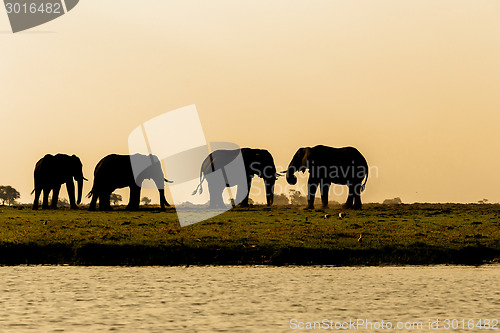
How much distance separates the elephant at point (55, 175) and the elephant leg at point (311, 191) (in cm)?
1243

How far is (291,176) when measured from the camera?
45.2 m

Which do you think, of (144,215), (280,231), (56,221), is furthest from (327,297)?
(144,215)

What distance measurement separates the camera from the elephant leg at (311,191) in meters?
41.7

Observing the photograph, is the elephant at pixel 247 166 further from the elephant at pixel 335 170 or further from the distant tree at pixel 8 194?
the distant tree at pixel 8 194

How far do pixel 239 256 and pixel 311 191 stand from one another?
19072mm

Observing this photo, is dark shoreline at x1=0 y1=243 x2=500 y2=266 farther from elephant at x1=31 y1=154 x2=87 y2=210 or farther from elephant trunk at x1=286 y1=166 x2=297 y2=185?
elephant trunk at x1=286 y1=166 x2=297 y2=185

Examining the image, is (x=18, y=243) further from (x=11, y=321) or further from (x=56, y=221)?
(x=11, y=321)

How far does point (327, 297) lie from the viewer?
1616cm

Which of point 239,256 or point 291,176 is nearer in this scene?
point 239,256

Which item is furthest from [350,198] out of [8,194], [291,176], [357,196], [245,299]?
[8,194]

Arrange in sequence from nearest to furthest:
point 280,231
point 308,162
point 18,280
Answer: point 18,280
point 280,231
point 308,162

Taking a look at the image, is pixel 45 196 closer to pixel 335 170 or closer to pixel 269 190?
pixel 269 190

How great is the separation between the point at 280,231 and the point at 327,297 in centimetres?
1136

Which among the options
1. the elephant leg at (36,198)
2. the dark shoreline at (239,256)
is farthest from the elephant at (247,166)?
the dark shoreline at (239,256)
